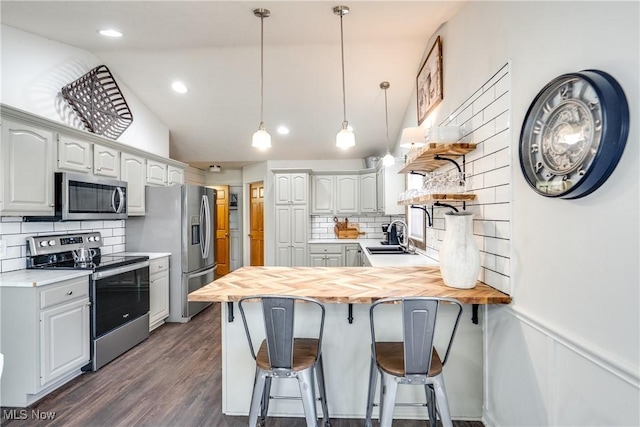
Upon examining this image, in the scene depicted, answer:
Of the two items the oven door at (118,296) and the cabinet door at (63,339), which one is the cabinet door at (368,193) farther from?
the cabinet door at (63,339)

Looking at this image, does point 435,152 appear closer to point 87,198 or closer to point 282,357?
point 282,357

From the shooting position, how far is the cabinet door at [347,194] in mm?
5738

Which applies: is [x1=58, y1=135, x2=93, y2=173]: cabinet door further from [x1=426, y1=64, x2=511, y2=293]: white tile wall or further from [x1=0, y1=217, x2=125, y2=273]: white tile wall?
[x1=426, y1=64, x2=511, y2=293]: white tile wall

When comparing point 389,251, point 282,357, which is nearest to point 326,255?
point 389,251

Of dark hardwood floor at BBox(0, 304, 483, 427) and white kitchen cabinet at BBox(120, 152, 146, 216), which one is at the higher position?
white kitchen cabinet at BBox(120, 152, 146, 216)

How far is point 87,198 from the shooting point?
3.07 m

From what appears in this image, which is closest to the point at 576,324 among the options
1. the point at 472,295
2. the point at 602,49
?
the point at 472,295

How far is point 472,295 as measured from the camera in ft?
5.85

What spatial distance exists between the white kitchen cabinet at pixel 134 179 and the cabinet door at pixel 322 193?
273 cm

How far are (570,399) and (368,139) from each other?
14.5 ft

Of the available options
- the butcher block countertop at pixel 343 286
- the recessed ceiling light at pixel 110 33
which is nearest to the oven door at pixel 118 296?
the butcher block countertop at pixel 343 286

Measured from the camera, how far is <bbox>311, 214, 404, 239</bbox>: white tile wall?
5.90 metres

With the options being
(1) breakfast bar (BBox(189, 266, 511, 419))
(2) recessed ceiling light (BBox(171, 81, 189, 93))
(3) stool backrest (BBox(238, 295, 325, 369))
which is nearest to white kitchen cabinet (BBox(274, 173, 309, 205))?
(2) recessed ceiling light (BBox(171, 81, 189, 93))

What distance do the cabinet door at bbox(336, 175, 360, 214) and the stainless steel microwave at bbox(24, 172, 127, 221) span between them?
3.31 meters
